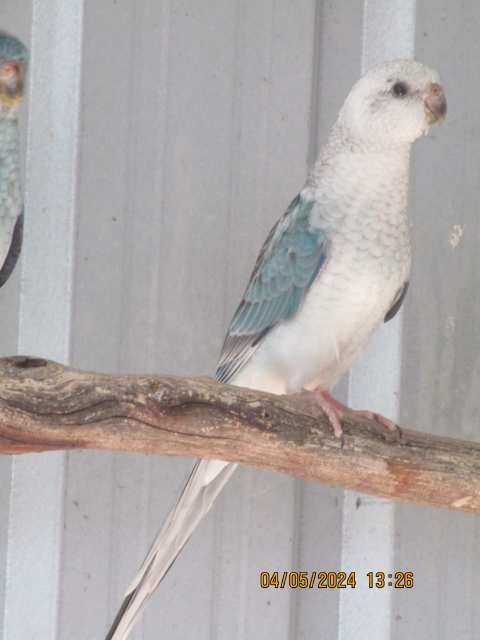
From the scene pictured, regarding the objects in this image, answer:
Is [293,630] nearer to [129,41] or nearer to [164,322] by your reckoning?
[164,322]

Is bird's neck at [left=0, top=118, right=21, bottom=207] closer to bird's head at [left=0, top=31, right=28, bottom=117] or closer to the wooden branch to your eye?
bird's head at [left=0, top=31, right=28, bottom=117]

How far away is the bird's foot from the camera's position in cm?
196

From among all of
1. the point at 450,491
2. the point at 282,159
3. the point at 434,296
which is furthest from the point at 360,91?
the point at 450,491

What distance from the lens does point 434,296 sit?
2.84 metres

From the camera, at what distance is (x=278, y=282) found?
7.54ft

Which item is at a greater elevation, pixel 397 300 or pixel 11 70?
pixel 11 70

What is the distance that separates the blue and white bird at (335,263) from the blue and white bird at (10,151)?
52 cm

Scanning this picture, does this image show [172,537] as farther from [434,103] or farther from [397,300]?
[434,103]

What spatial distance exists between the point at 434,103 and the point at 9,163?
94 centimetres

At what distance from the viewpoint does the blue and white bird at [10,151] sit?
2262 mm
